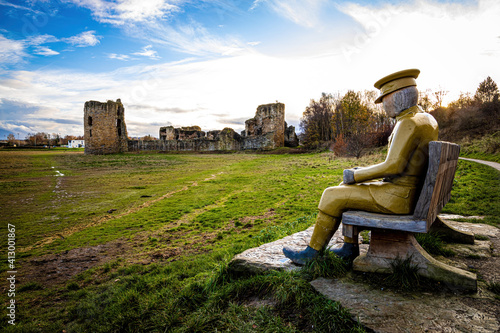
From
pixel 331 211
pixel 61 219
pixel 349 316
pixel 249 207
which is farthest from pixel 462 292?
pixel 61 219

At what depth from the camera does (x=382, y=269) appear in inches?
104

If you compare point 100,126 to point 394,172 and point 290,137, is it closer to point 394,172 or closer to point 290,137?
point 290,137

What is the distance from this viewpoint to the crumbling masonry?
37.8 m

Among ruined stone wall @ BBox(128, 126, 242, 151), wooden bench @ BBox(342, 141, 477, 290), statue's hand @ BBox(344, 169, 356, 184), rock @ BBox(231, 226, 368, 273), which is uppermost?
ruined stone wall @ BBox(128, 126, 242, 151)

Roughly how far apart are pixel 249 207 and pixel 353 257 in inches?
191

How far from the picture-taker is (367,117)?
35.3 meters

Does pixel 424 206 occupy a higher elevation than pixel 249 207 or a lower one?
higher

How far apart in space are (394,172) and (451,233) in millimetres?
1848

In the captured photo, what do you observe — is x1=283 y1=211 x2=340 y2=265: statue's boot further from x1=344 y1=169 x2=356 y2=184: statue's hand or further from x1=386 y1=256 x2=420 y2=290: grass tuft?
x1=386 y1=256 x2=420 y2=290: grass tuft

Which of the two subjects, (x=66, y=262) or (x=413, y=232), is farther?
(x=66, y=262)

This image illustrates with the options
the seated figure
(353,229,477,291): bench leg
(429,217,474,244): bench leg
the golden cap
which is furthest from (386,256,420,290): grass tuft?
the golden cap

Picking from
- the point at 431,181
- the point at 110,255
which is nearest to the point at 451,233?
the point at 431,181

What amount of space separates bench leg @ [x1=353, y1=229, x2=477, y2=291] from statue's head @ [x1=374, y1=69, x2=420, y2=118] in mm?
1279

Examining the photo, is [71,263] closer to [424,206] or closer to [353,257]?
[353,257]
